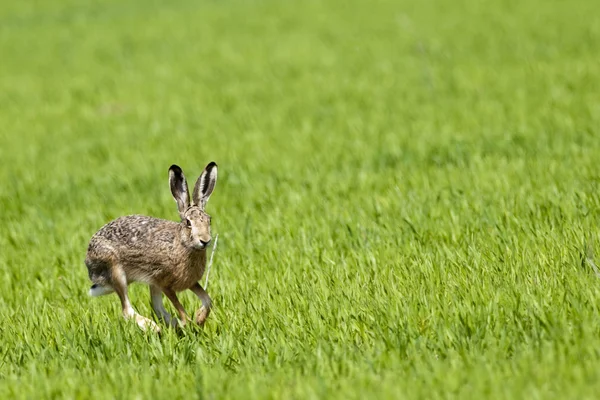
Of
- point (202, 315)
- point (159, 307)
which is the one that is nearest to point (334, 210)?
point (159, 307)

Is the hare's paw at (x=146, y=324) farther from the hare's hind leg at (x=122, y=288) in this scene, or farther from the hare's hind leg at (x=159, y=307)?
the hare's hind leg at (x=159, y=307)

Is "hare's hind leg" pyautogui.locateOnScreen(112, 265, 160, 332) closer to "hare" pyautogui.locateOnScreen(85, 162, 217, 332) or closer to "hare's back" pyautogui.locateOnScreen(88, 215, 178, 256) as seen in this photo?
"hare" pyautogui.locateOnScreen(85, 162, 217, 332)

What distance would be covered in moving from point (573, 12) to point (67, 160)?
11723 mm

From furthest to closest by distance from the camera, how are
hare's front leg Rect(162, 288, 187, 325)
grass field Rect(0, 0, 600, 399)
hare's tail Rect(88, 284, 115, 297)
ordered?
1. hare's tail Rect(88, 284, 115, 297)
2. hare's front leg Rect(162, 288, 187, 325)
3. grass field Rect(0, 0, 600, 399)

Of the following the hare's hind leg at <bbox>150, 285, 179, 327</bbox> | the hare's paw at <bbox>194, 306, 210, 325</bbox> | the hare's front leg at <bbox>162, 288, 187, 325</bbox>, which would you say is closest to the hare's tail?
the hare's hind leg at <bbox>150, 285, 179, 327</bbox>

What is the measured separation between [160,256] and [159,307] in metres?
0.37

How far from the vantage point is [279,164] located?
942cm

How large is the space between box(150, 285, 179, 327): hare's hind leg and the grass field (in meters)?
0.22

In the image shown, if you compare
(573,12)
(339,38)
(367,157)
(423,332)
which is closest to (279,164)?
(367,157)

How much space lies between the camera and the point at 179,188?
483 cm

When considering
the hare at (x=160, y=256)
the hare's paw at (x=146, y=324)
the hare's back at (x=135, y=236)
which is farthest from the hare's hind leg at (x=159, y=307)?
the hare's back at (x=135, y=236)

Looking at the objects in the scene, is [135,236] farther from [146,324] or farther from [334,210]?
[334,210]

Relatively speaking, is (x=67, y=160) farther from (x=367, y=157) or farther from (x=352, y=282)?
(x=352, y=282)

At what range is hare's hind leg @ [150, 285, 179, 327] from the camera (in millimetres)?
4957
